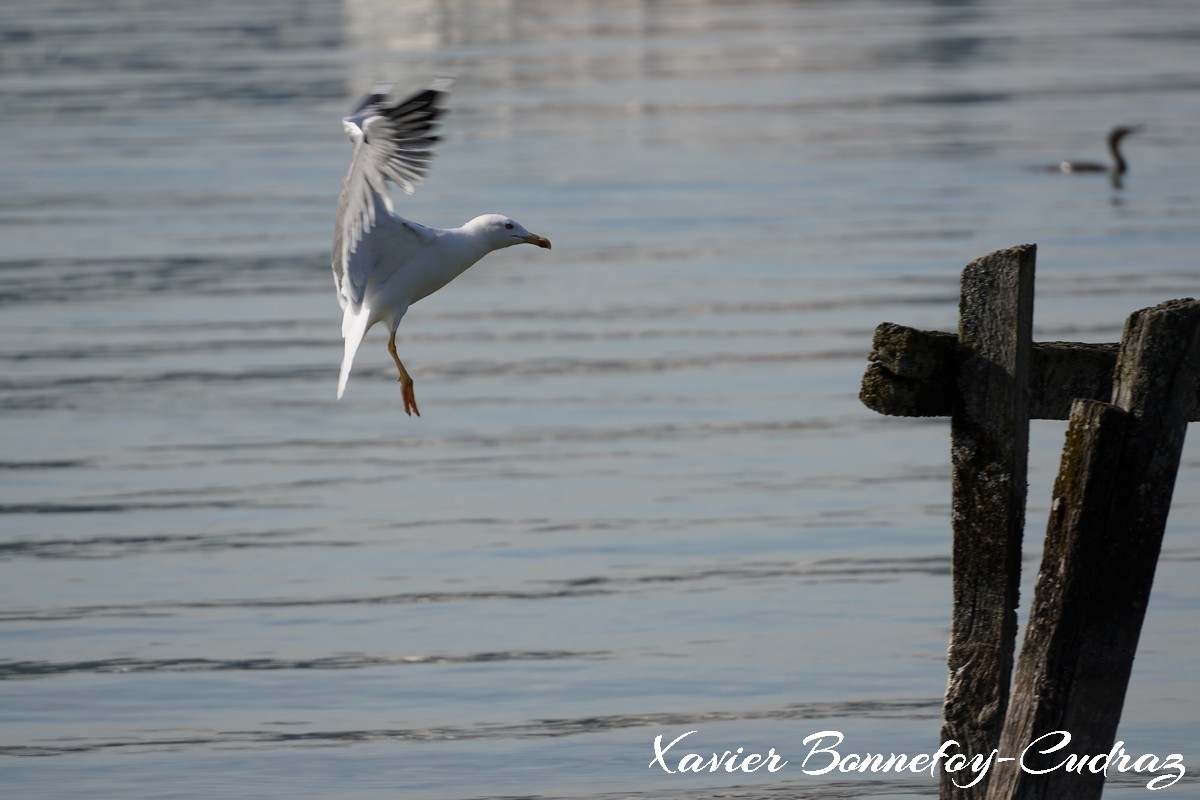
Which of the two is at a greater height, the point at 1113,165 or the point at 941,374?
the point at 941,374

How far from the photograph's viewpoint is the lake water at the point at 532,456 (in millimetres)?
9984

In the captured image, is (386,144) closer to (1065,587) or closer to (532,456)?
(1065,587)

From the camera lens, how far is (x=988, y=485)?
6.79 meters

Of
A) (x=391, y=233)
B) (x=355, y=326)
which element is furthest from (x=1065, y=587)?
(x=355, y=326)

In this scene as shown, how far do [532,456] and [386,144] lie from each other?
18.8 feet

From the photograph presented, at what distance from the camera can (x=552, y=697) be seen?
33.7 ft

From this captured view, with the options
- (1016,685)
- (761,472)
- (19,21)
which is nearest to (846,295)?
(761,472)

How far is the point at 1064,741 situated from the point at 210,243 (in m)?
18.8

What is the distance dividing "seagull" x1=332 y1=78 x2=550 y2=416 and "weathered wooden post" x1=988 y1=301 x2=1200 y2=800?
3.68 m

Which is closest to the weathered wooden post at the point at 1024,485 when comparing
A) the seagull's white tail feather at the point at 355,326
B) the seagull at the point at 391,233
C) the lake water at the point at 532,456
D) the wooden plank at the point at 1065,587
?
the wooden plank at the point at 1065,587

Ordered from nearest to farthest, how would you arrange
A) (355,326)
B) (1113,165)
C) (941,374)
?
(941,374) → (355,326) → (1113,165)

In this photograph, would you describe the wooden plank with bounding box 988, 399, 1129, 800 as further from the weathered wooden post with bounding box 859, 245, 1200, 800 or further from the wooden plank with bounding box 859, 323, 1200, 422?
the wooden plank with bounding box 859, 323, 1200, 422

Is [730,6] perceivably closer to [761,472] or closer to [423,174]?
[761,472]

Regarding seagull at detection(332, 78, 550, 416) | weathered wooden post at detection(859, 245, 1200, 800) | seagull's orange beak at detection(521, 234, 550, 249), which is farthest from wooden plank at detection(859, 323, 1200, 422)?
seagull's orange beak at detection(521, 234, 550, 249)
